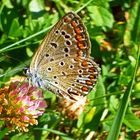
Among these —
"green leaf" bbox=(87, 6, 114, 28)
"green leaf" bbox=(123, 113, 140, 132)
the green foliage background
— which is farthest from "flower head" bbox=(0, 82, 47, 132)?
"green leaf" bbox=(87, 6, 114, 28)

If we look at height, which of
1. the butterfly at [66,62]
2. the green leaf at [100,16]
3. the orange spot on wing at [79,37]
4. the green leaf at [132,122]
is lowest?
the green leaf at [132,122]

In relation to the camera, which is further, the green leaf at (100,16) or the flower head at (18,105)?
the green leaf at (100,16)

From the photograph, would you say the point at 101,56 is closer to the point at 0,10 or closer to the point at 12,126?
the point at 0,10

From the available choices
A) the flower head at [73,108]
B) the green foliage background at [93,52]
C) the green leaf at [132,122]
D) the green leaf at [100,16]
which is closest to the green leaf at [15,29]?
the green foliage background at [93,52]

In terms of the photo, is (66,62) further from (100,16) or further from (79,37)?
(100,16)

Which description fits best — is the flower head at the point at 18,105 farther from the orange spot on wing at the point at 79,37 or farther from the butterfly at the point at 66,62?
the orange spot on wing at the point at 79,37

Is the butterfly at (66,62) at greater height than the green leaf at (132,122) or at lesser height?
greater
